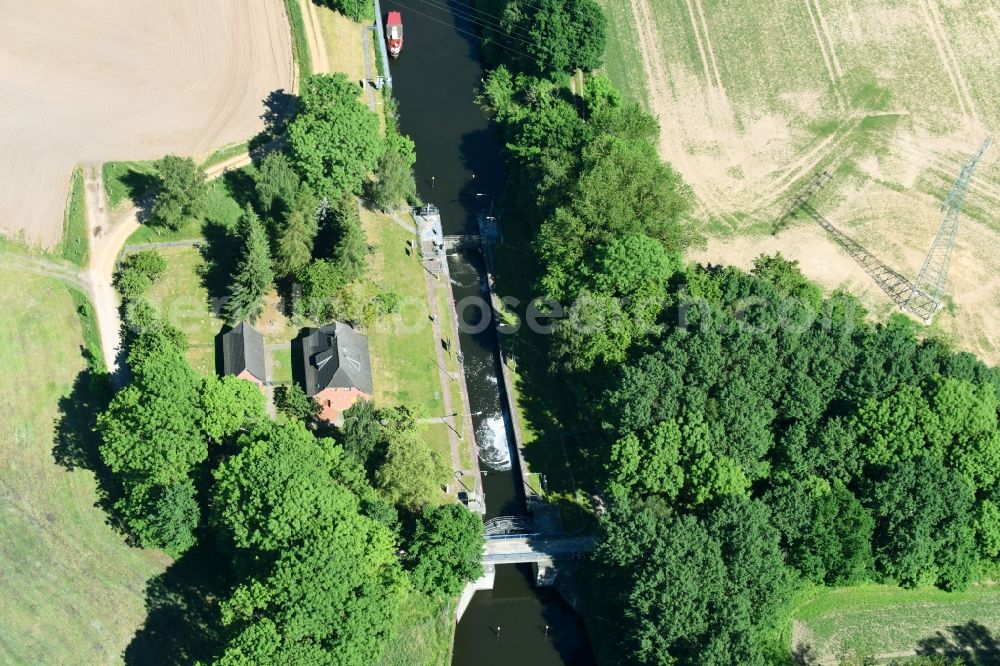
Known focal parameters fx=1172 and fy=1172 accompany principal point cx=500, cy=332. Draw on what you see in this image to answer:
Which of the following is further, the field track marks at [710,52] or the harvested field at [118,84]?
the field track marks at [710,52]

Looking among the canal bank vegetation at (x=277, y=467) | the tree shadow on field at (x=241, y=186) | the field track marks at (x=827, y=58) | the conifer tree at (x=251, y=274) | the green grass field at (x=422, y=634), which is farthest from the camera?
the field track marks at (x=827, y=58)

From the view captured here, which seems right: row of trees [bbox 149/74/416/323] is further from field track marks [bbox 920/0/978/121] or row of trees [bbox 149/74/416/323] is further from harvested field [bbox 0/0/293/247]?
field track marks [bbox 920/0/978/121]

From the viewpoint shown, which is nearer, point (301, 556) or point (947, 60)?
point (301, 556)

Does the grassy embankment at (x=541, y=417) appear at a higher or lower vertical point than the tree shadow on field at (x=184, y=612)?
higher

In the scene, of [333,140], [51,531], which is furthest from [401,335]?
[51,531]

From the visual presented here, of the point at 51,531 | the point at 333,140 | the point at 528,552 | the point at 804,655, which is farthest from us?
the point at 333,140

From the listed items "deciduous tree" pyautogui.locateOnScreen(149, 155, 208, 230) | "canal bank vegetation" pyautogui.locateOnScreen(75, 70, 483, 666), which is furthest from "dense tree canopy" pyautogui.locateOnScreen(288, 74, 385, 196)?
"deciduous tree" pyautogui.locateOnScreen(149, 155, 208, 230)

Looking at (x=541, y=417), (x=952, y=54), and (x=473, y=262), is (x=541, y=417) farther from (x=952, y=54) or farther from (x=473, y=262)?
(x=952, y=54)

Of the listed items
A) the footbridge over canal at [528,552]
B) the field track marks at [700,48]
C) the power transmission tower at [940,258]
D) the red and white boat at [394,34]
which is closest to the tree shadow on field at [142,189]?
the red and white boat at [394,34]

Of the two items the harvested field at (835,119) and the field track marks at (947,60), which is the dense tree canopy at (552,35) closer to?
the harvested field at (835,119)
